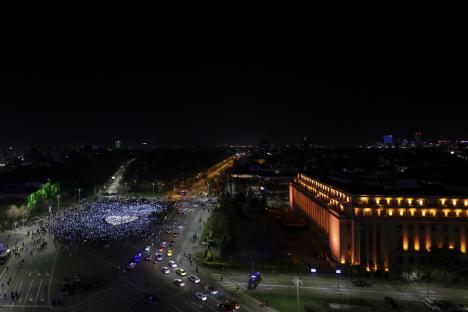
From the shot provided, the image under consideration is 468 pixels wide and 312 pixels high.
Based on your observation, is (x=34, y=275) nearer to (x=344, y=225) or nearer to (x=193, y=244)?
(x=193, y=244)

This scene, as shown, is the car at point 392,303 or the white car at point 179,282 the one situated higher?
the white car at point 179,282

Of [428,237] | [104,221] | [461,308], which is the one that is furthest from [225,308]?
[104,221]

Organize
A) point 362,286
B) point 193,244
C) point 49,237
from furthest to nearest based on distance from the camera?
point 49,237 → point 193,244 → point 362,286

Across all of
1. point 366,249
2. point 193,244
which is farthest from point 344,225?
point 193,244

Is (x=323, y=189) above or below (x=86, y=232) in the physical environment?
above

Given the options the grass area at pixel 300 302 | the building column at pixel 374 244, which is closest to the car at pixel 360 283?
the grass area at pixel 300 302

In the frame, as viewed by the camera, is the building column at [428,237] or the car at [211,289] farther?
the building column at [428,237]

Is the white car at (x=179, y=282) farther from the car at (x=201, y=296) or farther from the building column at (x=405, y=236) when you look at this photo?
the building column at (x=405, y=236)
